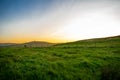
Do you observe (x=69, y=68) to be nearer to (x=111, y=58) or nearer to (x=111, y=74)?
(x=111, y=74)

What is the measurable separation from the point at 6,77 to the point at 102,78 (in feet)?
35.7

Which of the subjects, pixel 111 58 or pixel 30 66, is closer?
pixel 30 66

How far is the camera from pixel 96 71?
20.0 m

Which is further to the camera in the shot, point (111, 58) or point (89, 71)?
point (111, 58)

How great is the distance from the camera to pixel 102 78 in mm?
18188

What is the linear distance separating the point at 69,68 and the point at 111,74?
5133 mm

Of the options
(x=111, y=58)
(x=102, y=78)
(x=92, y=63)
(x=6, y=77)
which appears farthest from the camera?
(x=111, y=58)

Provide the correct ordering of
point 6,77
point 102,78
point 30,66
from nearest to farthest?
point 6,77
point 102,78
point 30,66

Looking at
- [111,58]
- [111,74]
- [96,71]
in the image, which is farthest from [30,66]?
[111,58]

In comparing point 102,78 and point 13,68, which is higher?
point 13,68

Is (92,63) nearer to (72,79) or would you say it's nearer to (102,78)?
(102,78)

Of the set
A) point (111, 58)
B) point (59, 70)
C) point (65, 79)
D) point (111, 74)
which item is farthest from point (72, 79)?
point (111, 58)

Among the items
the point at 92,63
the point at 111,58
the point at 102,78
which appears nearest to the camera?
the point at 102,78

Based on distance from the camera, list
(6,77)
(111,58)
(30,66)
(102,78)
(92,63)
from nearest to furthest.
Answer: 1. (6,77)
2. (102,78)
3. (30,66)
4. (92,63)
5. (111,58)
